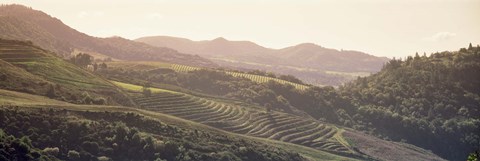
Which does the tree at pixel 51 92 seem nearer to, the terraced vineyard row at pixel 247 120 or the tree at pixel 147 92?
the terraced vineyard row at pixel 247 120

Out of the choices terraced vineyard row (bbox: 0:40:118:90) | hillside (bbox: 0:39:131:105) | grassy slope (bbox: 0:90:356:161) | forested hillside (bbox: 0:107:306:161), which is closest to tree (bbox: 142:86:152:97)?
hillside (bbox: 0:39:131:105)

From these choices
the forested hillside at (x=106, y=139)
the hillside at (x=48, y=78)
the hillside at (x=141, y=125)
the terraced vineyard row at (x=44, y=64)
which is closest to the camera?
the forested hillside at (x=106, y=139)

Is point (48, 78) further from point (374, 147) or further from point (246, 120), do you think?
point (374, 147)

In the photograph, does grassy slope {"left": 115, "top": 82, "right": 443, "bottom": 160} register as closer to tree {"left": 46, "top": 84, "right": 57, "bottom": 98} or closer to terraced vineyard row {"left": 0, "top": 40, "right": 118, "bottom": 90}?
terraced vineyard row {"left": 0, "top": 40, "right": 118, "bottom": 90}

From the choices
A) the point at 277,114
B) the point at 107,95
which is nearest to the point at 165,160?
the point at 107,95

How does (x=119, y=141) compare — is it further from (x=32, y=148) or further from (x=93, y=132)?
(x=32, y=148)

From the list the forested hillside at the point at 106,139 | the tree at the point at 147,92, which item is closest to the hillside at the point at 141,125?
the forested hillside at the point at 106,139
